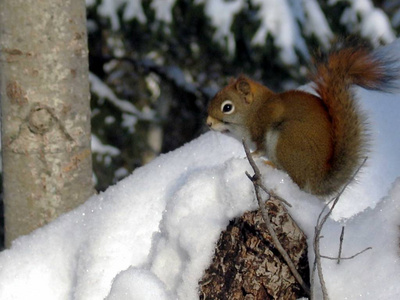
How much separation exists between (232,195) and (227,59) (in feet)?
6.56

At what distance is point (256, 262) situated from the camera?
0.78 metres

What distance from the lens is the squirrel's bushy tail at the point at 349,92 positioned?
99cm

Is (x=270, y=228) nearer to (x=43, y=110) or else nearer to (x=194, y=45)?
(x=43, y=110)

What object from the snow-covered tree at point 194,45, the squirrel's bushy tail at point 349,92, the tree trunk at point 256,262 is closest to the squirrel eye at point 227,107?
the squirrel's bushy tail at point 349,92

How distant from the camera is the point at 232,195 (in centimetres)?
83

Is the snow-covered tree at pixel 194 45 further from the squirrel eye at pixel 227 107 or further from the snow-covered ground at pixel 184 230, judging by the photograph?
the snow-covered ground at pixel 184 230

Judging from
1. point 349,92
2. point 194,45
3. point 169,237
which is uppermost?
point 349,92

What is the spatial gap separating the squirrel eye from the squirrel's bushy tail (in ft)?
0.71

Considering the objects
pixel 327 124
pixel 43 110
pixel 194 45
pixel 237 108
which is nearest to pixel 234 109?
pixel 237 108

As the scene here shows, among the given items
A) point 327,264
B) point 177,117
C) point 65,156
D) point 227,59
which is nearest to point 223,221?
point 327,264

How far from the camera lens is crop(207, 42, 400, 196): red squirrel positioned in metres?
1.00

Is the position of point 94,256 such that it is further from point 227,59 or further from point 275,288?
point 227,59

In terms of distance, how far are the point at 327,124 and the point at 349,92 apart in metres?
0.06

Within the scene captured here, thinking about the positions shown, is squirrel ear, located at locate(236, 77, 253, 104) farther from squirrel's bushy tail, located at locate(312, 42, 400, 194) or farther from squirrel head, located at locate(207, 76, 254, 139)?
squirrel's bushy tail, located at locate(312, 42, 400, 194)
